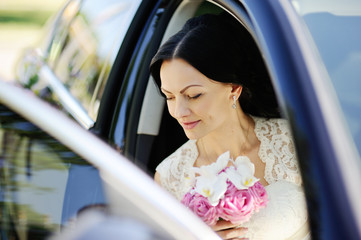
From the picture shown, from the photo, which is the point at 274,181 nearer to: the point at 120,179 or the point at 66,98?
the point at 120,179

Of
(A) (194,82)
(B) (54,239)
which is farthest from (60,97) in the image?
(B) (54,239)

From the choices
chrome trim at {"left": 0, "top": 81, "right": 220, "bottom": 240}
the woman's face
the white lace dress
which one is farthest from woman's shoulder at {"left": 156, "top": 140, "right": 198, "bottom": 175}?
chrome trim at {"left": 0, "top": 81, "right": 220, "bottom": 240}

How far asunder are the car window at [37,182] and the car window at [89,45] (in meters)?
1.48

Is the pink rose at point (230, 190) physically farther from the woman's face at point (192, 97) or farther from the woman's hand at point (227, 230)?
the woman's face at point (192, 97)

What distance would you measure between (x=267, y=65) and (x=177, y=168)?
1.21 meters

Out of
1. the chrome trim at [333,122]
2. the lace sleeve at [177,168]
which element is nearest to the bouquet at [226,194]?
the lace sleeve at [177,168]

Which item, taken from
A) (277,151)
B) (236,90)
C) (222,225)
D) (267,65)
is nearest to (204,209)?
(222,225)

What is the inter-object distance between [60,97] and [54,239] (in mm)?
2103

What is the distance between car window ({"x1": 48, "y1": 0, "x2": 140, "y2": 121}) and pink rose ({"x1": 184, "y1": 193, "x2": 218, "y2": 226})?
94 cm

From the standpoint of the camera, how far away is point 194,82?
2320 mm

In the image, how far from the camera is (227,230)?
6.97 ft

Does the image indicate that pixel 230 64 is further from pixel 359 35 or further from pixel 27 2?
pixel 27 2

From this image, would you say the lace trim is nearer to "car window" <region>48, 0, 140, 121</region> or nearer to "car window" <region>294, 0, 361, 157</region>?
"car window" <region>48, 0, 140, 121</region>

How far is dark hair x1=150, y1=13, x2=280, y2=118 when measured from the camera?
7.73 ft
